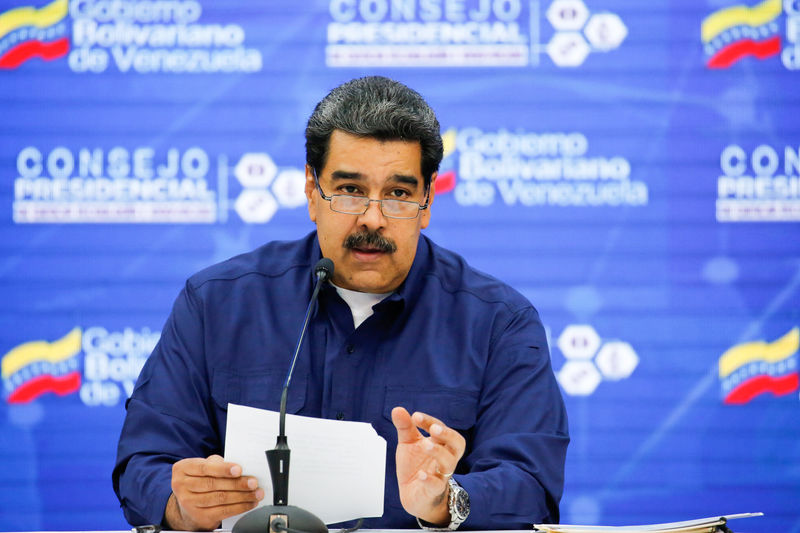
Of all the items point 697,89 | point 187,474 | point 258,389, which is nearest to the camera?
point 187,474

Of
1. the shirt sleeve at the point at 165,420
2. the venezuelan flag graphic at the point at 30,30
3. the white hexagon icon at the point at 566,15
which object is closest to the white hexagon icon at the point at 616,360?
the white hexagon icon at the point at 566,15

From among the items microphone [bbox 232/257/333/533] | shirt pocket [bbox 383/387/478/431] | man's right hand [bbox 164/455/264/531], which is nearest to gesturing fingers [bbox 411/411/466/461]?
microphone [bbox 232/257/333/533]

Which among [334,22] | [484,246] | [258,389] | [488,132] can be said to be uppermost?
[334,22]

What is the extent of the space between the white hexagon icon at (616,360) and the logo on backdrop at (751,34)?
1060mm

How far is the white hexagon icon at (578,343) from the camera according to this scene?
134 inches

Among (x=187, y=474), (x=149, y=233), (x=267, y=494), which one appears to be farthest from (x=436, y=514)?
(x=149, y=233)

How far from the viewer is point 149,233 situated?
3412 millimetres

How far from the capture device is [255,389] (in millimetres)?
2131

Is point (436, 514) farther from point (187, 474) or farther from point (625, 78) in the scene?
point (625, 78)

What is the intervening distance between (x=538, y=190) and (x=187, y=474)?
2.03 m

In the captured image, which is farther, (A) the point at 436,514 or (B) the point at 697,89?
(B) the point at 697,89

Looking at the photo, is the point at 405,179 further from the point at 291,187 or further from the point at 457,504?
the point at 291,187

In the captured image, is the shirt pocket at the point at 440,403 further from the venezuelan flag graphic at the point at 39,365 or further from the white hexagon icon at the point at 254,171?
the venezuelan flag graphic at the point at 39,365

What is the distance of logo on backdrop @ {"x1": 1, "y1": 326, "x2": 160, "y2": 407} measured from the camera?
3.36 metres
